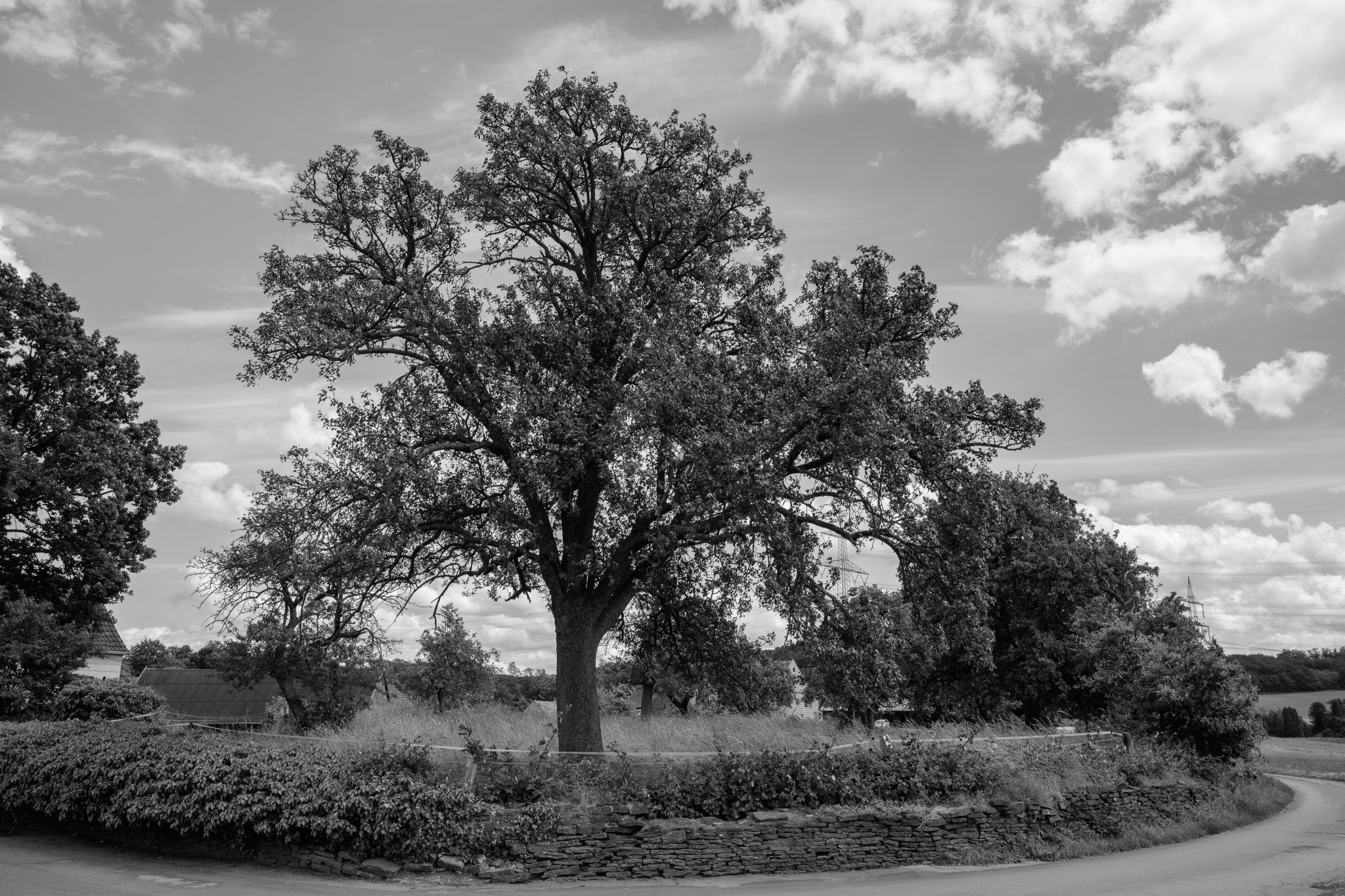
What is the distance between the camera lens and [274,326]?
58.4 ft

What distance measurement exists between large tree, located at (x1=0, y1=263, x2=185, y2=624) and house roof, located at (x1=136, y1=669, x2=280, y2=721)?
21.5 meters

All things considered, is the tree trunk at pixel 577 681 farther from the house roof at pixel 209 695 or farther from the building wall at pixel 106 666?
the building wall at pixel 106 666

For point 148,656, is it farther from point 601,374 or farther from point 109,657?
point 601,374

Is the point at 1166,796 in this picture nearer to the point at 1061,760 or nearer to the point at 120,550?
the point at 1061,760

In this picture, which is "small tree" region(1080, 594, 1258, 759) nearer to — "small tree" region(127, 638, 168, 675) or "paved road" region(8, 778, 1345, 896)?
"paved road" region(8, 778, 1345, 896)

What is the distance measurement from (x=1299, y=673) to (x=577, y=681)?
5135 inches

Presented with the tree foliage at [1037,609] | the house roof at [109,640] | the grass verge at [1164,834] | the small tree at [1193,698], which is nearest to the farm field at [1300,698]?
the tree foliage at [1037,609]

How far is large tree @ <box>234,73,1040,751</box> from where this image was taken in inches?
618

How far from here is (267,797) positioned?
43.4 feet

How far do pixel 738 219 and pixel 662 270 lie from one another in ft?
7.29

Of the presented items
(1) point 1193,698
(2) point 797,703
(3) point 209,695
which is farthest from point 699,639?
(3) point 209,695

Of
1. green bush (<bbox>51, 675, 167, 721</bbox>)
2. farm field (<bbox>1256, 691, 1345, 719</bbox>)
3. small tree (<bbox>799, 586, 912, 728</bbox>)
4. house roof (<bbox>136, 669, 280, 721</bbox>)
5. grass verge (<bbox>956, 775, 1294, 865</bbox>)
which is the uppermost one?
small tree (<bbox>799, 586, 912, 728</bbox>)

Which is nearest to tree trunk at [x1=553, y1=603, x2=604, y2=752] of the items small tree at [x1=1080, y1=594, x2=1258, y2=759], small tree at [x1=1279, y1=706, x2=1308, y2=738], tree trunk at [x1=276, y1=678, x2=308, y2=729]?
small tree at [x1=1080, y1=594, x2=1258, y2=759]

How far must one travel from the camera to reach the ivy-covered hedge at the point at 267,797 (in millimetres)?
12734
